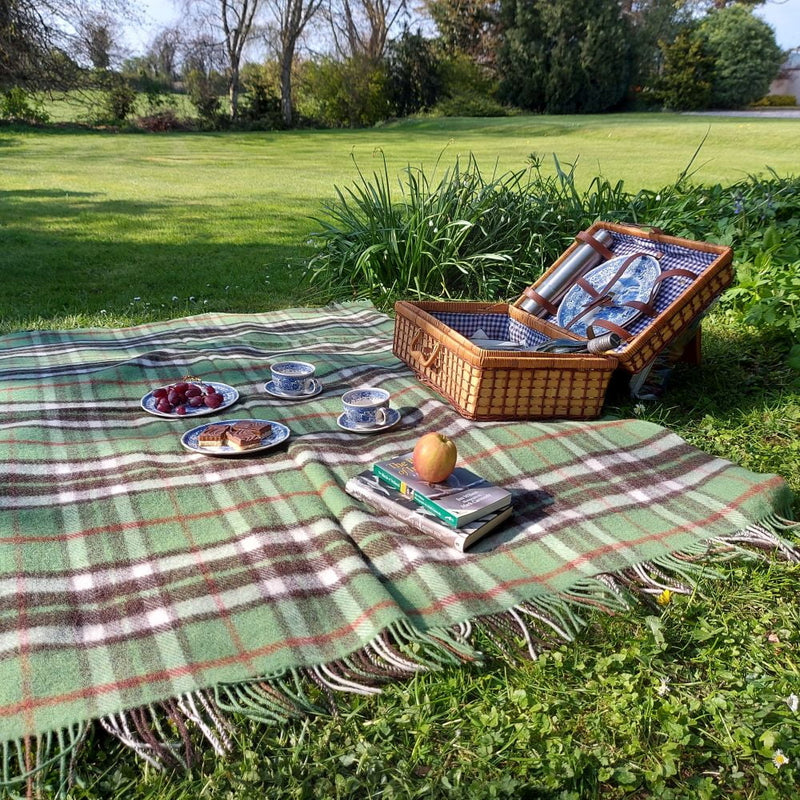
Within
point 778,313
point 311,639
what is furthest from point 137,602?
point 778,313

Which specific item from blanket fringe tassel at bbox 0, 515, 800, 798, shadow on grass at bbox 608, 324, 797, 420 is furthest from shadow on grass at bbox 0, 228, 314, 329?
blanket fringe tassel at bbox 0, 515, 800, 798

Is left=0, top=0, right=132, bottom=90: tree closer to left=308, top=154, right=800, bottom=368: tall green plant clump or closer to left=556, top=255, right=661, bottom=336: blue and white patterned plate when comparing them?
left=308, top=154, right=800, bottom=368: tall green plant clump

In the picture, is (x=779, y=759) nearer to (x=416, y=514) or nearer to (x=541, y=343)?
(x=416, y=514)

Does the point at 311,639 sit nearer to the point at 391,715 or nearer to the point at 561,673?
the point at 391,715

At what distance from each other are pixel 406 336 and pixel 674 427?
4.18 ft

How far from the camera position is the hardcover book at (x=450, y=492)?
2162 mm

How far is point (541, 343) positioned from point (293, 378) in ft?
3.79

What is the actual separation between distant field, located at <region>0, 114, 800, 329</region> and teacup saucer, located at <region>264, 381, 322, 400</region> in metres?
1.87

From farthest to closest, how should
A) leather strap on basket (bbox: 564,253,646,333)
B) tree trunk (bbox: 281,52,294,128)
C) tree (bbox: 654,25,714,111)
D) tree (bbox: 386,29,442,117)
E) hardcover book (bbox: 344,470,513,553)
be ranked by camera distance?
tree (bbox: 654,25,714,111) → tree (bbox: 386,29,442,117) → tree trunk (bbox: 281,52,294,128) → leather strap on basket (bbox: 564,253,646,333) → hardcover book (bbox: 344,470,513,553)

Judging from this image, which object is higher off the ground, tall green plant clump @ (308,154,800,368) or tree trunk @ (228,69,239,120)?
tree trunk @ (228,69,239,120)

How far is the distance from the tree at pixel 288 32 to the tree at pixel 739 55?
49.4ft

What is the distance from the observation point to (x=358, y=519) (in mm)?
2219

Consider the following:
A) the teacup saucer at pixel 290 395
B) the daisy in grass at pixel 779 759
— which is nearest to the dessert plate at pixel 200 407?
the teacup saucer at pixel 290 395

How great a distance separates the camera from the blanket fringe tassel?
1.49 metres
